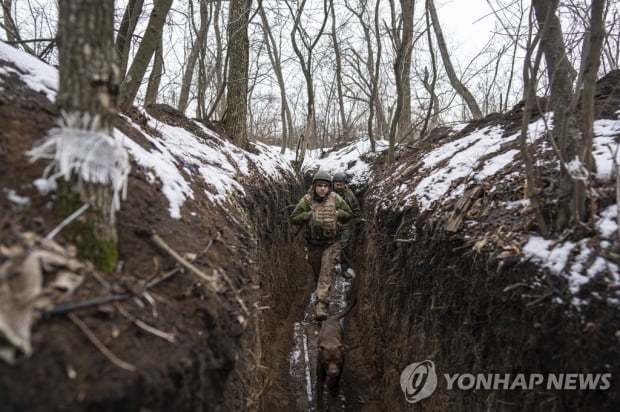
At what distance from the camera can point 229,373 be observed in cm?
227

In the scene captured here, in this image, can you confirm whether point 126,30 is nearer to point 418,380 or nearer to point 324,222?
point 324,222

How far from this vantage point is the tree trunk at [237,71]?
827 cm

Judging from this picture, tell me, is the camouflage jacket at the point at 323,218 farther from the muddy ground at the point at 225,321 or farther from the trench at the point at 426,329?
the muddy ground at the point at 225,321

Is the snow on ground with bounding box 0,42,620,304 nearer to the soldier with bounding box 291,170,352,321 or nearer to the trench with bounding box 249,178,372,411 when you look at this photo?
the soldier with bounding box 291,170,352,321

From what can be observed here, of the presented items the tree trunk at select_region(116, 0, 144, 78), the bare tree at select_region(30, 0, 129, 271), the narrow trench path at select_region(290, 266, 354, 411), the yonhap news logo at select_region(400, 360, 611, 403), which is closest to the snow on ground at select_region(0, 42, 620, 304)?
the bare tree at select_region(30, 0, 129, 271)

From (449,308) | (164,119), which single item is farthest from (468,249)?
(164,119)

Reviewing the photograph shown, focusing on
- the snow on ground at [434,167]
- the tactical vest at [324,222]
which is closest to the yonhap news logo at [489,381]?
the snow on ground at [434,167]

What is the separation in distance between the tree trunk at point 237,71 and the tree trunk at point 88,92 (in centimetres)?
695

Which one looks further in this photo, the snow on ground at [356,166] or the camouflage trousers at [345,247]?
the snow on ground at [356,166]

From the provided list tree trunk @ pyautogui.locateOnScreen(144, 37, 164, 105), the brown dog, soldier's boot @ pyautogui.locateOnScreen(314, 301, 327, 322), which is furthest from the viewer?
tree trunk @ pyautogui.locateOnScreen(144, 37, 164, 105)

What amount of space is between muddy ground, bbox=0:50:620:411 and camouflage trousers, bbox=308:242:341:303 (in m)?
1.74

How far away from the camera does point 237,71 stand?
28.2ft

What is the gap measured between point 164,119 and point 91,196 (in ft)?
18.9

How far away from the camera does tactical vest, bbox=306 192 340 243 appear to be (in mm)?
6391
